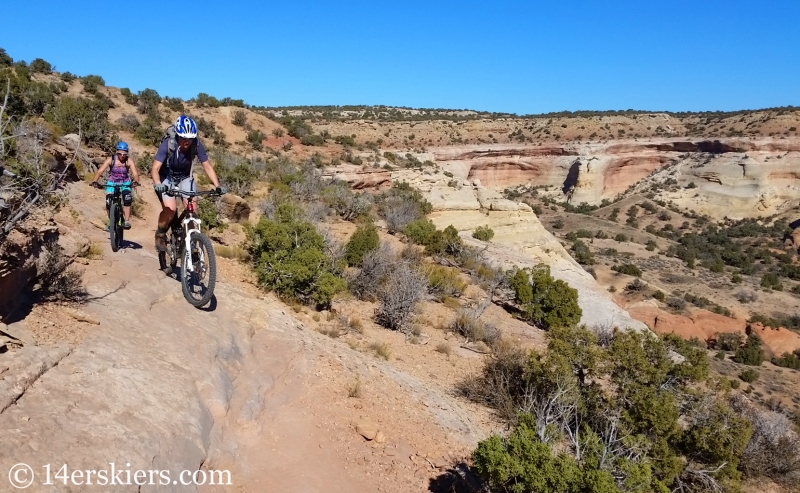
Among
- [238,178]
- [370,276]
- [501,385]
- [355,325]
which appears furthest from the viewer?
[238,178]

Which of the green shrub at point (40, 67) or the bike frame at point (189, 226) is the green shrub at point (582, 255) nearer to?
the bike frame at point (189, 226)

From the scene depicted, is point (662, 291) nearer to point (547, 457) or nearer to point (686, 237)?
point (686, 237)

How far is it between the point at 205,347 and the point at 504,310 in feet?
32.3

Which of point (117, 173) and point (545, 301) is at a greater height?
point (117, 173)

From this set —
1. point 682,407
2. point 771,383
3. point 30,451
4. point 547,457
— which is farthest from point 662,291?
point 30,451

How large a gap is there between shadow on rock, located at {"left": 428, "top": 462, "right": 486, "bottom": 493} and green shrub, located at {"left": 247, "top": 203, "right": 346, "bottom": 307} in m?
4.27

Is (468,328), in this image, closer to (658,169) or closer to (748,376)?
(748,376)

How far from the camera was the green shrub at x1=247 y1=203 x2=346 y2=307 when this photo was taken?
27.0 ft

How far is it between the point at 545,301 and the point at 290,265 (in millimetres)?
7617

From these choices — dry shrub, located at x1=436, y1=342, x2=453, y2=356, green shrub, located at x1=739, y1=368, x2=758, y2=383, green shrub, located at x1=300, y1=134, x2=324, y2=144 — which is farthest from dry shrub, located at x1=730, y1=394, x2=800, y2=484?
green shrub, located at x1=300, y1=134, x2=324, y2=144

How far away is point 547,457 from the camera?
3.88 meters

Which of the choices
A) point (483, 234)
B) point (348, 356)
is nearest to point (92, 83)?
point (483, 234)

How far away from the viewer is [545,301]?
13.0 metres

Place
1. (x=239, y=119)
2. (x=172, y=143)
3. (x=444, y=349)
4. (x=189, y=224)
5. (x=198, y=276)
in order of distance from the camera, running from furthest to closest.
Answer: (x=239, y=119) < (x=444, y=349) < (x=198, y=276) < (x=189, y=224) < (x=172, y=143)
